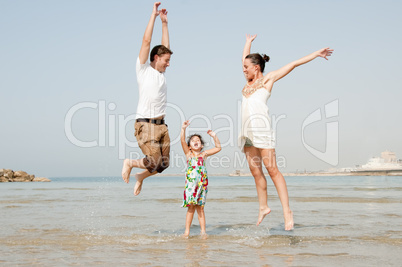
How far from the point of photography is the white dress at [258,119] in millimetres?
5805

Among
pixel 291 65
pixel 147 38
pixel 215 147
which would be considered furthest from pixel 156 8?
pixel 215 147

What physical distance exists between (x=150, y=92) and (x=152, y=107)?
210 mm

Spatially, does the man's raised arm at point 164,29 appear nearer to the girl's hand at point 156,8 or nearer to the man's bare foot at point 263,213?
the girl's hand at point 156,8

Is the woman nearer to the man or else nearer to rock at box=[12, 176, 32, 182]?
the man

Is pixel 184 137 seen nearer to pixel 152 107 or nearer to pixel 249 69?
pixel 152 107

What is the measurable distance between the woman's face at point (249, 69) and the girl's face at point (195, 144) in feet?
4.15

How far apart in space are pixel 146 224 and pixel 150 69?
11.2 feet

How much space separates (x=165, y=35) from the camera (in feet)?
20.6

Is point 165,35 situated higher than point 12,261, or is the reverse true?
point 165,35

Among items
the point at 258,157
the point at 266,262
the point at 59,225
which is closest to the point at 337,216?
the point at 258,157

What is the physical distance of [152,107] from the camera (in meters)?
5.76

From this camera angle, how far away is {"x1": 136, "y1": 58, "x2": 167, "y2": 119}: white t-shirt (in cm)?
571

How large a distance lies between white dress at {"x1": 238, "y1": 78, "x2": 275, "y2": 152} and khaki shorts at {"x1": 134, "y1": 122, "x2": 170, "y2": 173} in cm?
116

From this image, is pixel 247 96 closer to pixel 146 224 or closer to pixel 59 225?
pixel 146 224
